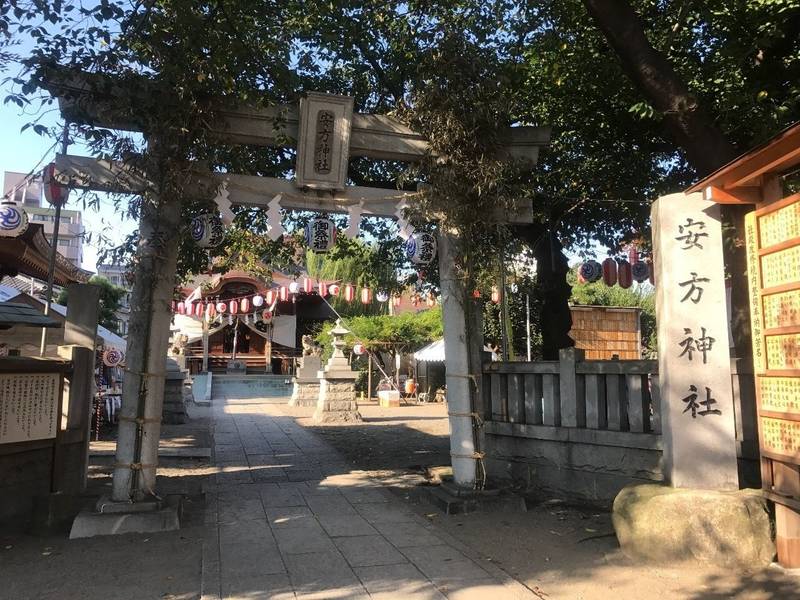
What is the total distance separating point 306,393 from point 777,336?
16.8 m

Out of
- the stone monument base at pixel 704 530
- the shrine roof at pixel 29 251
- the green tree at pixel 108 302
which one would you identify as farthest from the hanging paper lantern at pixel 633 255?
the green tree at pixel 108 302

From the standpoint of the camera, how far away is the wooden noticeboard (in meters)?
4.16

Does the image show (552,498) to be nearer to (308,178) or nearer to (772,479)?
(772,479)

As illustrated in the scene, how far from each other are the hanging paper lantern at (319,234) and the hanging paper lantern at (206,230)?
1019mm

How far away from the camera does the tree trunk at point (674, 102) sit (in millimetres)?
5805

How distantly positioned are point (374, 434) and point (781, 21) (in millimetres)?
10107

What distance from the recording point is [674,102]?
19.0 ft

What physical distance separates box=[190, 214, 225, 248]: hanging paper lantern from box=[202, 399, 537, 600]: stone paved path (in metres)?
2.78

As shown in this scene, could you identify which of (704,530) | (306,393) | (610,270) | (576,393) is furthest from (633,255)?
(306,393)

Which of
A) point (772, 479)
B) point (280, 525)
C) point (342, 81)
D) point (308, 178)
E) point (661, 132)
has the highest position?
point (342, 81)

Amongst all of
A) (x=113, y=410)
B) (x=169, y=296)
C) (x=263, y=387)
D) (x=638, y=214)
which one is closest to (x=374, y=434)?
(x=113, y=410)

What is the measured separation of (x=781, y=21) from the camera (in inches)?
239

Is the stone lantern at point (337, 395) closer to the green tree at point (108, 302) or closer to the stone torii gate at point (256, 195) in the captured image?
the stone torii gate at point (256, 195)

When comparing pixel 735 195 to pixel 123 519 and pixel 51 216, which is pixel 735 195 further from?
pixel 51 216
